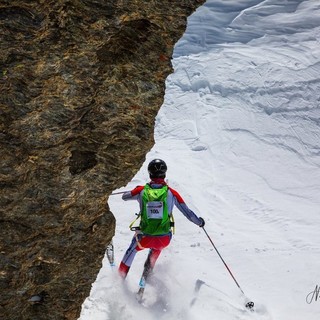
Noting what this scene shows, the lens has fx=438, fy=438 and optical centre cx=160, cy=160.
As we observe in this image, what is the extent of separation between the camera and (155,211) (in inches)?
271

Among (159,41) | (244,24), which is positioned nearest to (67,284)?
(159,41)

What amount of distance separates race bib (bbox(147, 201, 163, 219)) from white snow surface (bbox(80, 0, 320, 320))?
1.37 meters

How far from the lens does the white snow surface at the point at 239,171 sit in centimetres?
740

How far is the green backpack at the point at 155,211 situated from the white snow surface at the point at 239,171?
1178 millimetres

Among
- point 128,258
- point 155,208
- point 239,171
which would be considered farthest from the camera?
point 239,171

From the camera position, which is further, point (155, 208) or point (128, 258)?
point (128, 258)

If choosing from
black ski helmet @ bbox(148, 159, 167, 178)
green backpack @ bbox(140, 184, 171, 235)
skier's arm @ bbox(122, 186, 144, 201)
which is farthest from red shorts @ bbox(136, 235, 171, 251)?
black ski helmet @ bbox(148, 159, 167, 178)

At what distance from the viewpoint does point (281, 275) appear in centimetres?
840

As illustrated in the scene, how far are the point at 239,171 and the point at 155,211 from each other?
26.5ft

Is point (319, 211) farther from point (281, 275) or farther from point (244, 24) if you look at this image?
point (244, 24)

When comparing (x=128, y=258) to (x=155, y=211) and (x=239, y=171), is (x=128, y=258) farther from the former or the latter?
(x=239, y=171)

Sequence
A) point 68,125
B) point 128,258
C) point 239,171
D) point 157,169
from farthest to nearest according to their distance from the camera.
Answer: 1. point 239,171
2. point 128,258
3. point 157,169
4. point 68,125

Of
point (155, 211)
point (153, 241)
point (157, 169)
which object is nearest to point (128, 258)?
point (153, 241)

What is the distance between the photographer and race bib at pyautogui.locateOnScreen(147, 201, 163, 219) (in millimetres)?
6863
